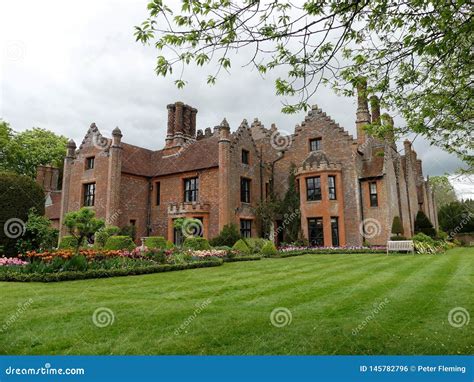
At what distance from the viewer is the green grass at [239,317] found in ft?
15.0

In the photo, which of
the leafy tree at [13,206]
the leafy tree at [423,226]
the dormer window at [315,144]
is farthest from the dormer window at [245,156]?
the leafy tree at [423,226]

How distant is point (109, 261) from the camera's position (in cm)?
1288

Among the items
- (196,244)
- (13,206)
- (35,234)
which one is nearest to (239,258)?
(196,244)

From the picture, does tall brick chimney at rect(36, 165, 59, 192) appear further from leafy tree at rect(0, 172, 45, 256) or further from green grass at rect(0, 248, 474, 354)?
green grass at rect(0, 248, 474, 354)

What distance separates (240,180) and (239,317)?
21.1 metres

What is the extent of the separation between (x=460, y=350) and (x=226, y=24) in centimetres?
515

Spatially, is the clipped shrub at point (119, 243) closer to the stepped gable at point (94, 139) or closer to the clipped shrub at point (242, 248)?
the clipped shrub at point (242, 248)

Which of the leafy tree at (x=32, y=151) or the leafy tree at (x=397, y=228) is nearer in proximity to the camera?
the leafy tree at (x=397, y=228)

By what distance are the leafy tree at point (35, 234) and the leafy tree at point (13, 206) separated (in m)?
0.26

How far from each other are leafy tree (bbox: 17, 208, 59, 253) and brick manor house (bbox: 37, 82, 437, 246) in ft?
34.9

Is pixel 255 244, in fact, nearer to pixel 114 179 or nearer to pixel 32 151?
pixel 114 179

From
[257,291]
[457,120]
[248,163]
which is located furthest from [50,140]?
[457,120]

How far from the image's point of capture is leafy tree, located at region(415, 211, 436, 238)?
3117 cm

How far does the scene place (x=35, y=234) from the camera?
1497cm
